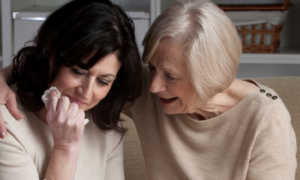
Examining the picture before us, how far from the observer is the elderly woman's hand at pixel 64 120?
1021 millimetres

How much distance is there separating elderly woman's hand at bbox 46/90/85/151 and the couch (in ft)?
1.98

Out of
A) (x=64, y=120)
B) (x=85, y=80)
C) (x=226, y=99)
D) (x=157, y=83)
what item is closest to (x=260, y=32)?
(x=226, y=99)

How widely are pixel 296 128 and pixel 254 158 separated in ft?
1.74

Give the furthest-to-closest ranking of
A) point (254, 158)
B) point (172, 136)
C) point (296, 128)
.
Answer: point (296, 128), point (172, 136), point (254, 158)

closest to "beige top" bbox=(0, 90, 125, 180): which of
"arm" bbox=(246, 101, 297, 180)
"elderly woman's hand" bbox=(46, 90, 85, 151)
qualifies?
"elderly woman's hand" bbox=(46, 90, 85, 151)

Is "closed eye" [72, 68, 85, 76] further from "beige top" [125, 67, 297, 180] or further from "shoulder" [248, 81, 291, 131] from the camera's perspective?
"shoulder" [248, 81, 291, 131]

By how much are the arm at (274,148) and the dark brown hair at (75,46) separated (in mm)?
503

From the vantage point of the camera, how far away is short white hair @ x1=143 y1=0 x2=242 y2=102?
42.9 inches

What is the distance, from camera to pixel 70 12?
3.50 ft

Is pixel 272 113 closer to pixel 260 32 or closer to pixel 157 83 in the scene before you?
pixel 157 83

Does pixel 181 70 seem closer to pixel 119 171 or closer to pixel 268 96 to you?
pixel 268 96

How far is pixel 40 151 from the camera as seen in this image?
1.14 m

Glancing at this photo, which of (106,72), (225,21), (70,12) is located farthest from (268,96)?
(70,12)

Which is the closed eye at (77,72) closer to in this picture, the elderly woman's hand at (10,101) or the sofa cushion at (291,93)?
the elderly woman's hand at (10,101)
